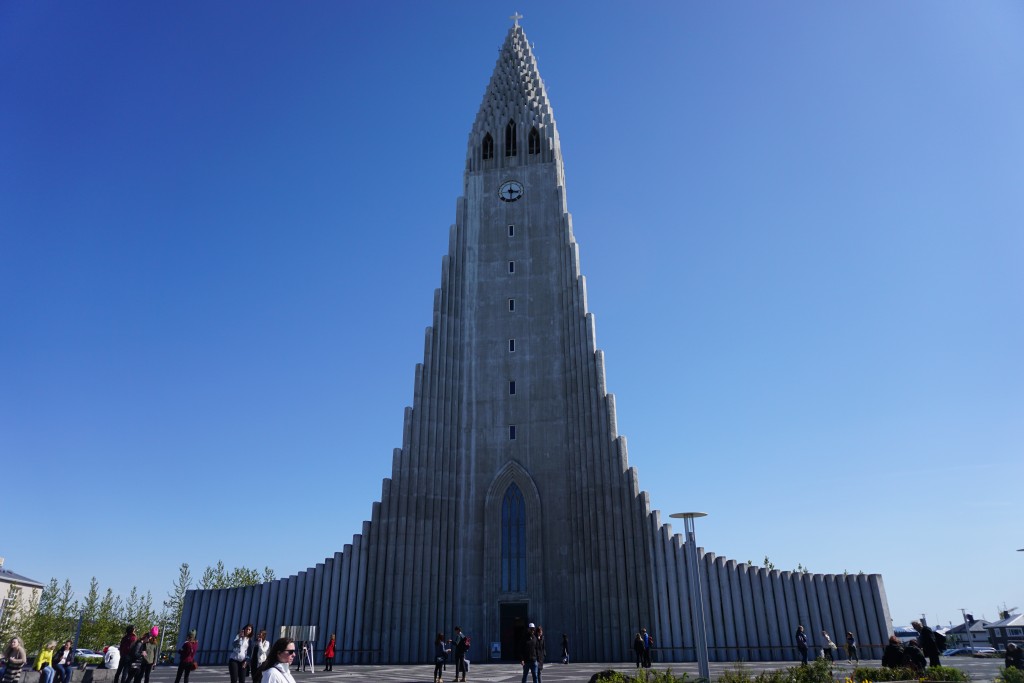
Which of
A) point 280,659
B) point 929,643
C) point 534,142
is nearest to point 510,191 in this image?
point 534,142

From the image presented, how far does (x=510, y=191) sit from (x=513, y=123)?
23.4 feet

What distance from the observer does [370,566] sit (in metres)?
35.4

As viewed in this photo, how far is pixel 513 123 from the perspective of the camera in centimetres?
5031

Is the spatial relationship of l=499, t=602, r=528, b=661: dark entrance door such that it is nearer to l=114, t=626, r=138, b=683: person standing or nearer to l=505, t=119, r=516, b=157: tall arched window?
l=114, t=626, r=138, b=683: person standing

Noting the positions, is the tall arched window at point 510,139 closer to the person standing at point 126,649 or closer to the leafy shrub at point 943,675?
the person standing at point 126,649

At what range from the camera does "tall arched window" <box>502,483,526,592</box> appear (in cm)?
3572

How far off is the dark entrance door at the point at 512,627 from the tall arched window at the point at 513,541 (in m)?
0.87

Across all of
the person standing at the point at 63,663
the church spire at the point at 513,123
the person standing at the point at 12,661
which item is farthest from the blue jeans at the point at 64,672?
the church spire at the point at 513,123

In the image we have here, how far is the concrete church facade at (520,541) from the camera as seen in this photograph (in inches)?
1302

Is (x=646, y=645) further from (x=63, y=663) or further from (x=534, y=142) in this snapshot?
(x=534, y=142)

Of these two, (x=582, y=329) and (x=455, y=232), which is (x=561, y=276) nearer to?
(x=582, y=329)

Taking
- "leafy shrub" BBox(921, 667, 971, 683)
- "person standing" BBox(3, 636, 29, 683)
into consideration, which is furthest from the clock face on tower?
"leafy shrub" BBox(921, 667, 971, 683)

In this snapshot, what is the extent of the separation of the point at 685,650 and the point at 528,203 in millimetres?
29395

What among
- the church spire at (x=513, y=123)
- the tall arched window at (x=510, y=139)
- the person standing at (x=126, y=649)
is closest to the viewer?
the person standing at (x=126, y=649)
